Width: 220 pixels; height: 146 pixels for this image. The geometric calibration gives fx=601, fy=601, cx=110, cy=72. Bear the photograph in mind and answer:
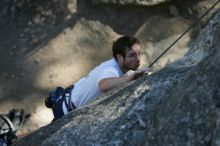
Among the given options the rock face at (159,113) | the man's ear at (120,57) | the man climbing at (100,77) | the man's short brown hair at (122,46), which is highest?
the man's short brown hair at (122,46)

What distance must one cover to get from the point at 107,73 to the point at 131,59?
24 cm

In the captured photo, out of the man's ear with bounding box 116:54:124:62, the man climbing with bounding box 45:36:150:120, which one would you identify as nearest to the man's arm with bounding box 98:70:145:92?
the man climbing with bounding box 45:36:150:120

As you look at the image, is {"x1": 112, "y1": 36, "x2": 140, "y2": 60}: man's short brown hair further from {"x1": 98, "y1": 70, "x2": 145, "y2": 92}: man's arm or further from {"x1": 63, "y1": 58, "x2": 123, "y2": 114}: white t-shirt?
{"x1": 98, "y1": 70, "x2": 145, "y2": 92}: man's arm

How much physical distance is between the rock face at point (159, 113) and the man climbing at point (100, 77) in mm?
619

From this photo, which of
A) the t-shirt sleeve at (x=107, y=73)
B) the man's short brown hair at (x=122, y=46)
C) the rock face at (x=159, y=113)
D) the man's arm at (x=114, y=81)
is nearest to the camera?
the rock face at (x=159, y=113)

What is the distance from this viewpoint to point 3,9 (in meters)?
7.94

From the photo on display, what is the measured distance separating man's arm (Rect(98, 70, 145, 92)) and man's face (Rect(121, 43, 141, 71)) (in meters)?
0.30

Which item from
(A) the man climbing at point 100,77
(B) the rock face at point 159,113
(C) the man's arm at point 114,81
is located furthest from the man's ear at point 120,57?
(B) the rock face at point 159,113

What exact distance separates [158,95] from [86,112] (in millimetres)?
462

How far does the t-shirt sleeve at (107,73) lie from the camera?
383 centimetres

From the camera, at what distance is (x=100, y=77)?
3.85m

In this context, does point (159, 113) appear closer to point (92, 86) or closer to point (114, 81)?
point (114, 81)

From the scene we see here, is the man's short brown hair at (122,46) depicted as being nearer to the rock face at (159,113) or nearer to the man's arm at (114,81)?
the man's arm at (114,81)

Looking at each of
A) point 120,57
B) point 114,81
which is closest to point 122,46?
point 120,57
